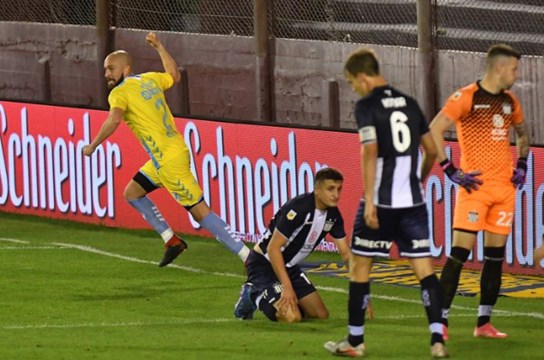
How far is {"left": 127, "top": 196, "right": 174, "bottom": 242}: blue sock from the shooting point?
15.8 m

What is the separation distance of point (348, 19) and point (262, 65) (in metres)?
1.34

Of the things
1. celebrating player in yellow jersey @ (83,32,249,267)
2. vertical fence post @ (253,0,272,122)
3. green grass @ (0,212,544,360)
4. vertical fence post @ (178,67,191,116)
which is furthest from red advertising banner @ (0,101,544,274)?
celebrating player in yellow jersey @ (83,32,249,267)

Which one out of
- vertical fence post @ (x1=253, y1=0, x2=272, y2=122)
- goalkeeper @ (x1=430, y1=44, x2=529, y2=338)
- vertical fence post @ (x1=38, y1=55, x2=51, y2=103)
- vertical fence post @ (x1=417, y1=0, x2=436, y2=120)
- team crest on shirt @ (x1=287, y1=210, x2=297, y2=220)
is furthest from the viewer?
vertical fence post @ (x1=38, y1=55, x2=51, y2=103)

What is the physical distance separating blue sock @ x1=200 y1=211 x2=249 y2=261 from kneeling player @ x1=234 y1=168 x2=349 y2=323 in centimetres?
204

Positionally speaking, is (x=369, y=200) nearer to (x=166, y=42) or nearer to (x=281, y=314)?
(x=281, y=314)

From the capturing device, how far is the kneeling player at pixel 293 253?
12.0m

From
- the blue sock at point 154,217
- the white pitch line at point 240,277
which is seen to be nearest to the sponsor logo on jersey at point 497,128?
the white pitch line at point 240,277

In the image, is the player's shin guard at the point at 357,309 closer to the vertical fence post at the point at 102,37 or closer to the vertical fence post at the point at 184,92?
the vertical fence post at the point at 184,92

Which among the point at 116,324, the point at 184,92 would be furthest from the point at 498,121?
the point at 184,92

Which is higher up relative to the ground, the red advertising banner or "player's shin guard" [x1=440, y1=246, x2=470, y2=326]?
the red advertising banner

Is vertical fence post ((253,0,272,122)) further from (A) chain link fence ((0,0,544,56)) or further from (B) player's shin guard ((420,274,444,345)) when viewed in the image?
(B) player's shin guard ((420,274,444,345))

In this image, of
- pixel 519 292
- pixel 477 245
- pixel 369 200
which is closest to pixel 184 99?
pixel 477 245

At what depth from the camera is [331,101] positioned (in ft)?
60.3

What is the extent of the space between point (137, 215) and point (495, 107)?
8161 millimetres
